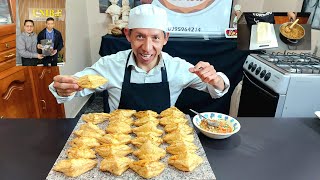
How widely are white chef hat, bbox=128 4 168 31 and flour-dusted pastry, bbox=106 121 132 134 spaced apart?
0.60 meters

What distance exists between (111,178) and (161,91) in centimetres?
82

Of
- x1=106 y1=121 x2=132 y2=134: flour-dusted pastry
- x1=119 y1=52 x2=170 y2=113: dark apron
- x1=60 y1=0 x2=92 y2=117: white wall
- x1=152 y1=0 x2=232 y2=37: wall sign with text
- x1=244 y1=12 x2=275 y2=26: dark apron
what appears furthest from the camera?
x1=152 y1=0 x2=232 y2=37: wall sign with text

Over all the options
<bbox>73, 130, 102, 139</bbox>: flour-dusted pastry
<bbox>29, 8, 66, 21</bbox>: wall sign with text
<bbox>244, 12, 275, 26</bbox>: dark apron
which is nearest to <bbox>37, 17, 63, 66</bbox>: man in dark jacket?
<bbox>29, 8, 66, 21</bbox>: wall sign with text

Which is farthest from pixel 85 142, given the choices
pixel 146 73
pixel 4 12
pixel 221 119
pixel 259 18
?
pixel 259 18

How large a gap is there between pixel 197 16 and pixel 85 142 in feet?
8.72

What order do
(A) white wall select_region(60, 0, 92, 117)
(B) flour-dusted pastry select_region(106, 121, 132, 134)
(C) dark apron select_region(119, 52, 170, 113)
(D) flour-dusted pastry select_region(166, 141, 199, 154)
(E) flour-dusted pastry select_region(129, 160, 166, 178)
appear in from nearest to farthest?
(E) flour-dusted pastry select_region(129, 160, 166, 178) → (D) flour-dusted pastry select_region(166, 141, 199, 154) → (B) flour-dusted pastry select_region(106, 121, 132, 134) → (C) dark apron select_region(119, 52, 170, 113) → (A) white wall select_region(60, 0, 92, 117)

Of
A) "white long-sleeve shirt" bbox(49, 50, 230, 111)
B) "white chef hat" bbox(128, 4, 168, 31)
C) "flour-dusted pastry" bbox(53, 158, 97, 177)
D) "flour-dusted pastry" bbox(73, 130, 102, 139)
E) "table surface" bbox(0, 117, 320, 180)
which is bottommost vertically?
"table surface" bbox(0, 117, 320, 180)

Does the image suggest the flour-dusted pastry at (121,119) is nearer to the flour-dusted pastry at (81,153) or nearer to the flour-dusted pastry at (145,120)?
the flour-dusted pastry at (145,120)

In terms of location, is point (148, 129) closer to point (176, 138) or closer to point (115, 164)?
point (176, 138)

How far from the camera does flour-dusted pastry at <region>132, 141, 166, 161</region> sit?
82cm

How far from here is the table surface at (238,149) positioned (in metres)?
0.82

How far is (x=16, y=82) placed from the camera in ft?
5.88

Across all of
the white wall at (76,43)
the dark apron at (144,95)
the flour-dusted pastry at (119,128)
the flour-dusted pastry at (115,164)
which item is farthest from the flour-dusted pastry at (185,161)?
the white wall at (76,43)

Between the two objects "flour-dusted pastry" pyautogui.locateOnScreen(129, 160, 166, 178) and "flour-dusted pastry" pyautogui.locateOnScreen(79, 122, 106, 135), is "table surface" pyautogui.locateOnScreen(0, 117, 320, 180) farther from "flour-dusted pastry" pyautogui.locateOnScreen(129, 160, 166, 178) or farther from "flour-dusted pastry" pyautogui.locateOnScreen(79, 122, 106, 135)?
"flour-dusted pastry" pyautogui.locateOnScreen(129, 160, 166, 178)
